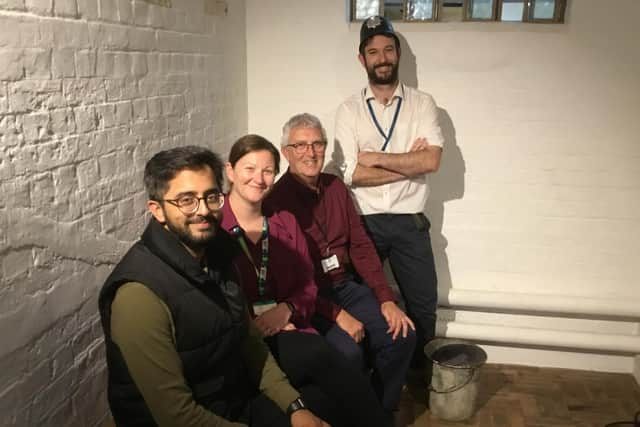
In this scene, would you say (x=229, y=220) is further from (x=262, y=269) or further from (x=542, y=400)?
(x=542, y=400)

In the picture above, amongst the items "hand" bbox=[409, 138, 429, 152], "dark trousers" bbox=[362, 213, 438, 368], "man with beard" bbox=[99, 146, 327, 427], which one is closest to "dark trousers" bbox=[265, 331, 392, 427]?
"man with beard" bbox=[99, 146, 327, 427]

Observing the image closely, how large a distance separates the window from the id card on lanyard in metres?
1.66

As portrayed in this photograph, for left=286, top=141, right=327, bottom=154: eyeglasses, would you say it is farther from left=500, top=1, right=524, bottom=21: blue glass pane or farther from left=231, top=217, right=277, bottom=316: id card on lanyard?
left=500, top=1, right=524, bottom=21: blue glass pane

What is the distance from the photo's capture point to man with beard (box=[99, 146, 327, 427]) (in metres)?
1.41

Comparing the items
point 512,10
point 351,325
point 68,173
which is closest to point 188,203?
point 68,173

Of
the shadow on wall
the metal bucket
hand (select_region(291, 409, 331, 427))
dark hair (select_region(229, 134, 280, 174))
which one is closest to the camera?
hand (select_region(291, 409, 331, 427))

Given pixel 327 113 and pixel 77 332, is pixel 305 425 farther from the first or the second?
pixel 327 113

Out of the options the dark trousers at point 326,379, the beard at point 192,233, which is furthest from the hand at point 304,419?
the beard at point 192,233

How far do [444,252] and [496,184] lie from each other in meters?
0.49

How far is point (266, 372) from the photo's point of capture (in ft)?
5.85

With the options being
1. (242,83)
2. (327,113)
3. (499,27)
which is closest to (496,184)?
(499,27)

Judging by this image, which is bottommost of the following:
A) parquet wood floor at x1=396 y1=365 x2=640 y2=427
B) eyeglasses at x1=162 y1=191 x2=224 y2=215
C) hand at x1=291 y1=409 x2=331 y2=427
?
parquet wood floor at x1=396 y1=365 x2=640 y2=427

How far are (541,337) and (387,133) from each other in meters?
1.43

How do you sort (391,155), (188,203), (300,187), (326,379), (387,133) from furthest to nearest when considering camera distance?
(387,133), (391,155), (300,187), (326,379), (188,203)
